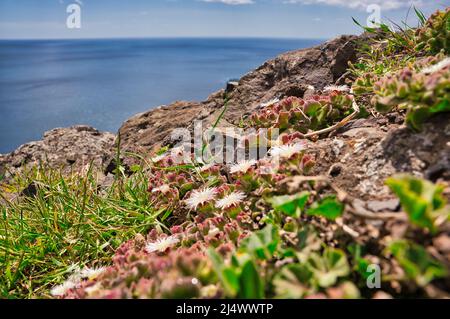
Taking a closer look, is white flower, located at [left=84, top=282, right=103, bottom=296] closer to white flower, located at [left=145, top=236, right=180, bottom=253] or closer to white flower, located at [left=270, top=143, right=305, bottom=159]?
white flower, located at [left=145, top=236, right=180, bottom=253]

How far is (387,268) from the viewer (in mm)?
1352

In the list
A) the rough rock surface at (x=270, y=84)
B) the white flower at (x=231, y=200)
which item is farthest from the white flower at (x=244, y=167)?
the rough rock surface at (x=270, y=84)

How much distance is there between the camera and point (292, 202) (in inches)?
60.6

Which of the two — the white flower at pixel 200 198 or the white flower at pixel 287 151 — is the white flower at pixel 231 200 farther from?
the white flower at pixel 287 151

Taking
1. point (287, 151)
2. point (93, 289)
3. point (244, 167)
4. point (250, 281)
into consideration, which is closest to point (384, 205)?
point (250, 281)

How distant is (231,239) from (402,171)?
77 cm

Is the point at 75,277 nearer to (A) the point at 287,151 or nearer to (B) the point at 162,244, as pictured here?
(B) the point at 162,244

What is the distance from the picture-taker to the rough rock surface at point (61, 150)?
205 inches

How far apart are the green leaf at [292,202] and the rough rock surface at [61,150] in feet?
12.5

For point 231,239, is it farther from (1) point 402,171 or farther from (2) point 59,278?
(2) point 59,278

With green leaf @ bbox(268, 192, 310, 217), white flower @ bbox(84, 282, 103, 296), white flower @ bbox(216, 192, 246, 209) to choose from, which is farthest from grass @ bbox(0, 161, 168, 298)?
green leaf @ bbox(268, 192, 310, 217)

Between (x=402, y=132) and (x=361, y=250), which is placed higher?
(x=402, y=132)

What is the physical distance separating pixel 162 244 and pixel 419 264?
131 cm
